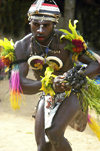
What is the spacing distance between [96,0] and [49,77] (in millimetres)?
8133

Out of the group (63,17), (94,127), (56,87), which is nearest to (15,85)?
(56,87)

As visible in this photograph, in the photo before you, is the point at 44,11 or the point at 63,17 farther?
the point at 63,17

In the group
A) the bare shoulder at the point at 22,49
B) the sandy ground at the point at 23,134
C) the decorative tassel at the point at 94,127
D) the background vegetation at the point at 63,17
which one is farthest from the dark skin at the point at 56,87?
the background vegetation at the point at 63,17

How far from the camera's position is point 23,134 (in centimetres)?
563

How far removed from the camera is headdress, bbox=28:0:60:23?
3549mm

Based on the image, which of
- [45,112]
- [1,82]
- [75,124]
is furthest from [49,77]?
[1,82]

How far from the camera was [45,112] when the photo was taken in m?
3.50

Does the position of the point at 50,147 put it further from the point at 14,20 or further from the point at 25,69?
the point at 14,20

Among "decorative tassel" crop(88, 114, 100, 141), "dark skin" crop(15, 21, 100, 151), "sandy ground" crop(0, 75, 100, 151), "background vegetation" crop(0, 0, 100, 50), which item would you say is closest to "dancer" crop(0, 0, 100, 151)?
"dark skin" crop(15, 21, 100, 151)

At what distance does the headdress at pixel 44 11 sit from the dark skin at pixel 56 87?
0.06m

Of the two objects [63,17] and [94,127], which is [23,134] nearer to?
[94,127]

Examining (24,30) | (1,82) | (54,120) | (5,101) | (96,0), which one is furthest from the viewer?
(24,30)

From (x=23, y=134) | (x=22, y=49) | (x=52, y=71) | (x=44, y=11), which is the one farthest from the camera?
(x=23, y=134)

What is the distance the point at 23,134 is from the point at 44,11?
2701 mm
